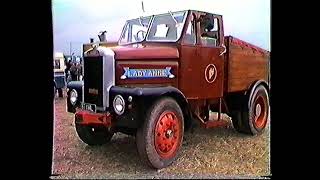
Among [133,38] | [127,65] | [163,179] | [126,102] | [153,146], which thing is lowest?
[163,179]

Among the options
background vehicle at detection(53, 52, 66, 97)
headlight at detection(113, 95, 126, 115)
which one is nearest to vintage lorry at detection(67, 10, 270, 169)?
headlight at detection(113, 95, 126, 115)

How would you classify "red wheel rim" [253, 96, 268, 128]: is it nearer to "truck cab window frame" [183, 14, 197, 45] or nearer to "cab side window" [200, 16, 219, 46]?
"cab side window" [200, 16, 219, 46]

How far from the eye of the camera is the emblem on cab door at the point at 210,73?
3551mm

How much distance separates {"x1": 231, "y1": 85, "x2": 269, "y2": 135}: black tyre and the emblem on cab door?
1.35ft

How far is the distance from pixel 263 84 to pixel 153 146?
3.99ft

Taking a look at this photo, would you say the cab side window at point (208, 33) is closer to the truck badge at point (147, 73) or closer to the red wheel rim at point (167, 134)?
the truck badge at point (147, 73)

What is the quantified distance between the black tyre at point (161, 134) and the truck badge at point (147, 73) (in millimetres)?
201

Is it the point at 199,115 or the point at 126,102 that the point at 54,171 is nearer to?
the point at 126,102

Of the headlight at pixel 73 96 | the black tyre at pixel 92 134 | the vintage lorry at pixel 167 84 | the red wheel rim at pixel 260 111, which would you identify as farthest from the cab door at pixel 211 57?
the headlight at pixel 73 96

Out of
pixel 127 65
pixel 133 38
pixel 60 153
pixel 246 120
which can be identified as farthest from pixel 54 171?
pixel 246 120

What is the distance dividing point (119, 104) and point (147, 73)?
34 cm

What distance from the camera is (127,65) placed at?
321 cm

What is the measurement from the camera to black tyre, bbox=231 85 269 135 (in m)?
3.67

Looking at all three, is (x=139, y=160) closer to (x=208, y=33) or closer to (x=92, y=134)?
(x=92, y=134)
